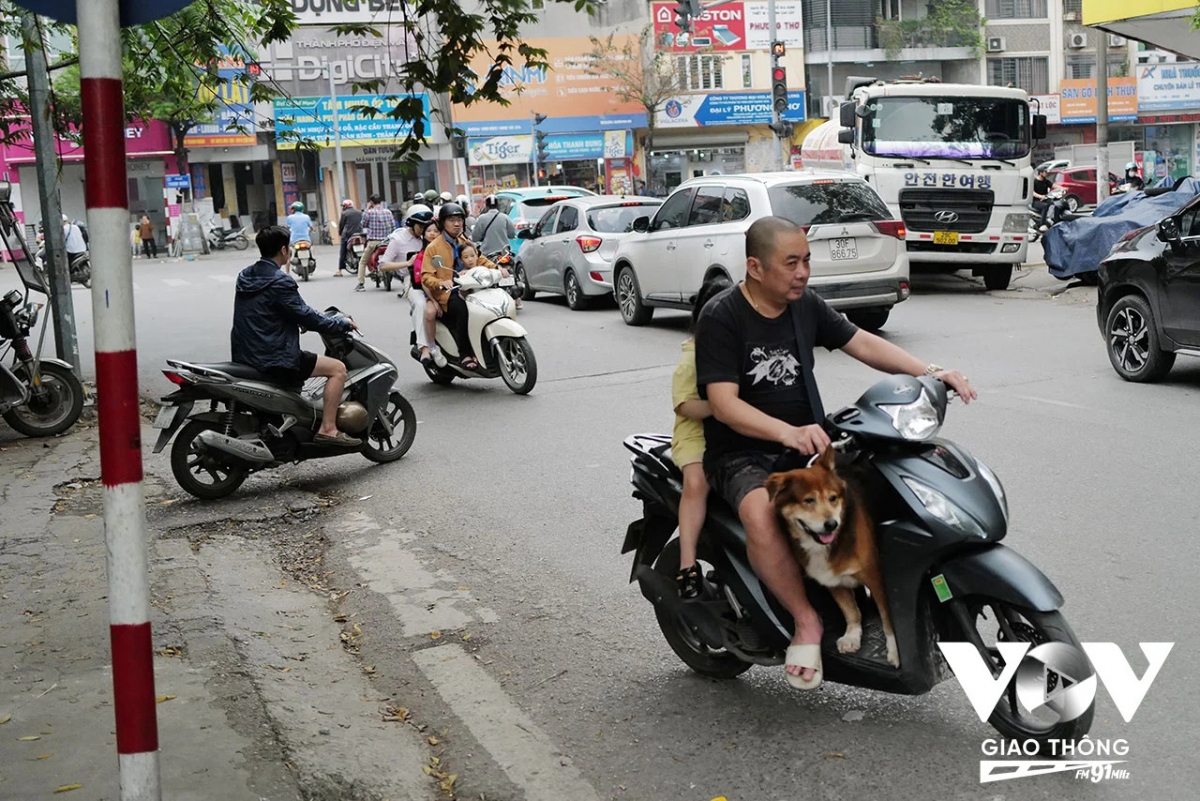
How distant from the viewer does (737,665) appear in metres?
4.68

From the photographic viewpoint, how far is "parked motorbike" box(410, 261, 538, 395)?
460 inches

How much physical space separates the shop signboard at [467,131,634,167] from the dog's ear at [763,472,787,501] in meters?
46.3

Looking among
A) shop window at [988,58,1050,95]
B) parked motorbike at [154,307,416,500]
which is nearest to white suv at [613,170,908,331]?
parked motorbike at [154,307,416,500]

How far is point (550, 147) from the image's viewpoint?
171 feet

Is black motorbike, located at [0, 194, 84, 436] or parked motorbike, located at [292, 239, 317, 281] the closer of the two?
black motorbike, located at [0, 194, 84, 436]

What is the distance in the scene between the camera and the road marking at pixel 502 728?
4.01m

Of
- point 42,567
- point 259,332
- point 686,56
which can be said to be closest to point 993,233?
point 259,332

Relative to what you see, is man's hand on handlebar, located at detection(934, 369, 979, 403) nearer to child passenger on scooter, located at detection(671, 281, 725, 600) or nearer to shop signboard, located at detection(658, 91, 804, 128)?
child passenger on scooter, located at detection(671, 281, 725, 600)

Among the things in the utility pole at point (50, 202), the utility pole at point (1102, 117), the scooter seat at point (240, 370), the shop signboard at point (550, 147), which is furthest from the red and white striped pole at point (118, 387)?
the shop signboard at point (550, 147)

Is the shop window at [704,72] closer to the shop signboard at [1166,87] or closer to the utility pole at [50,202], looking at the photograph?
the shop signboard at [1166,87]

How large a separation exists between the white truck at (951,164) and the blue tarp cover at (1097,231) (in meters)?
0.57

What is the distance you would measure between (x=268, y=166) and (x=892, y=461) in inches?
2045

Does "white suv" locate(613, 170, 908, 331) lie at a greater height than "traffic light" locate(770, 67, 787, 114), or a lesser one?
lesser

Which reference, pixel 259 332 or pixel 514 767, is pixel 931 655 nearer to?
pixel 514 767
